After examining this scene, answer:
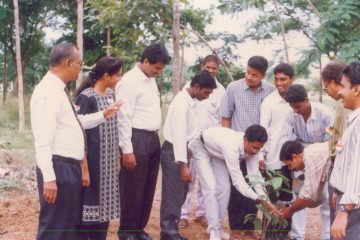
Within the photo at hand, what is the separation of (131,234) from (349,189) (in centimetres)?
228

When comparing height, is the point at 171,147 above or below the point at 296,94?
below

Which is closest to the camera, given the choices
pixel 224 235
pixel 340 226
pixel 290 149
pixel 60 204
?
pixel 340 226

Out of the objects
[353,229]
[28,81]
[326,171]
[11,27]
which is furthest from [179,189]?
[28,81]

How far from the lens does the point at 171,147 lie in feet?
14.5

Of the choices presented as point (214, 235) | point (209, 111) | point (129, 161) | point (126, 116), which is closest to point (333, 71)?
point (126, 116)

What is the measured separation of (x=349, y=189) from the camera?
101 inches

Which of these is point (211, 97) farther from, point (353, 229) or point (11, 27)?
point (11, 27)

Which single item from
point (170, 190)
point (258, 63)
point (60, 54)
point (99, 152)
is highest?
point (258, 63)

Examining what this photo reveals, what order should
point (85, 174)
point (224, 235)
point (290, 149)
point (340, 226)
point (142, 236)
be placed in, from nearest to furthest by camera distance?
point (340, 226)
point (85, 174)
point (290, 149)
point (142, 236)
point (224, 235)

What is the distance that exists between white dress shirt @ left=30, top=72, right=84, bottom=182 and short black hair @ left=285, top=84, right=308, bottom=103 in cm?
171

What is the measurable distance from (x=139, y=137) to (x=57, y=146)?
1.21 m

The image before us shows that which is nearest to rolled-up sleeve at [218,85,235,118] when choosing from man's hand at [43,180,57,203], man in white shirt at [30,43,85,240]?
man in white shirt at [30,43,85,240]

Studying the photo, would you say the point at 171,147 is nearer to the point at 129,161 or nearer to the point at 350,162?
the point at 129,161

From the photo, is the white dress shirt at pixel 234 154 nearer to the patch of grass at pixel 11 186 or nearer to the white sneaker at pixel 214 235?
the white sneaker at pixel 214 235
